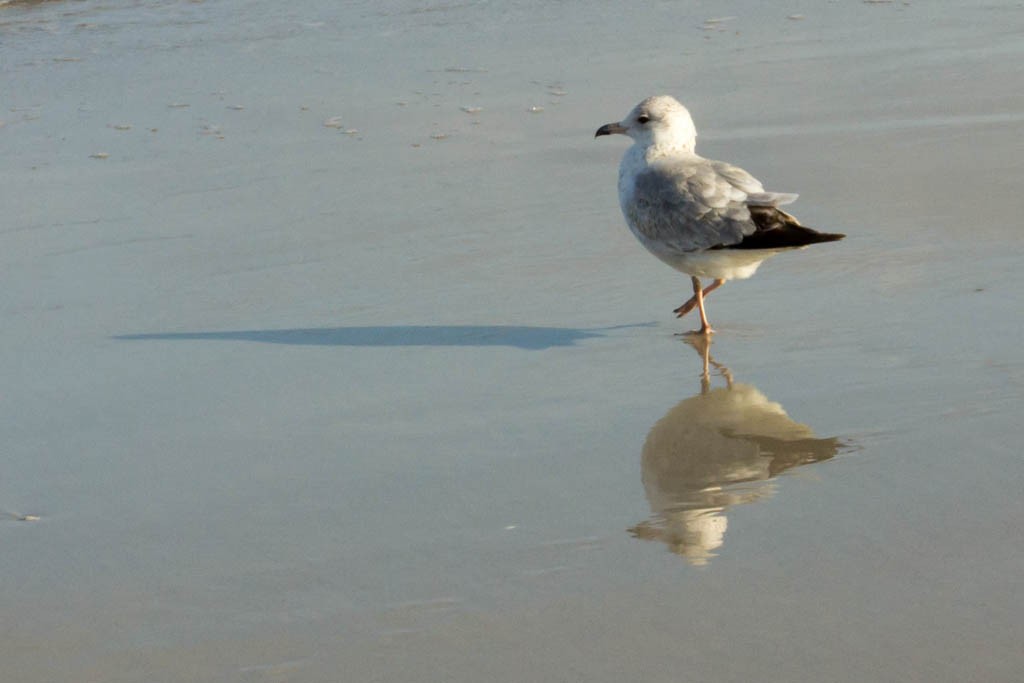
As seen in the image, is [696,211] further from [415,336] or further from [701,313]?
[415,336]

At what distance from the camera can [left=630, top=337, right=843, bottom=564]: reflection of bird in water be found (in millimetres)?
3582

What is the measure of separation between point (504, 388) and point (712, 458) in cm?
92

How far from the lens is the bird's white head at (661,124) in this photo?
5.80m

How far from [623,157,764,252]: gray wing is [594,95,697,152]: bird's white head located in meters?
0.20

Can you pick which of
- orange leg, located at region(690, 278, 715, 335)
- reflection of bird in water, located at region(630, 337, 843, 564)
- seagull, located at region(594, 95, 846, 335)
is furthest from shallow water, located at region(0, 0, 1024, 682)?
seagull, located at region(594, 95, 846, 335)

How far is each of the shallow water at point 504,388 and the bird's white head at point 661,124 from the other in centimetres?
58

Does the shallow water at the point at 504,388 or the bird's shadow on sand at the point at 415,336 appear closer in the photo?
the shallow water at the point at 504,388

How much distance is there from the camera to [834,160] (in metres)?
7.35

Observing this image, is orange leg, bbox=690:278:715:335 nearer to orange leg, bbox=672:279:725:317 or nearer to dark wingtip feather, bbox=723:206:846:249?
orange leg, bbox=672:279:725:317

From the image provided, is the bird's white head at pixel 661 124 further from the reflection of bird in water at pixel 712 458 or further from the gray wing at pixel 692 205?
the reflection of bird in water at pixel 712 458

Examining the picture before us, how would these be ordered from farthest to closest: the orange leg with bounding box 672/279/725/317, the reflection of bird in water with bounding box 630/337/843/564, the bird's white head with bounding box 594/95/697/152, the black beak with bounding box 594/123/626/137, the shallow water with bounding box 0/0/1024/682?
the black beak with bounding box 594/123/626/137
the bird's white head with bounding box 594/95/697/152
the orange leg with bounding box 672/279/725/317
the reflection of bird in water with bounding box 630/337/843/564
the shallow water with bounding box 0/0/1024/682

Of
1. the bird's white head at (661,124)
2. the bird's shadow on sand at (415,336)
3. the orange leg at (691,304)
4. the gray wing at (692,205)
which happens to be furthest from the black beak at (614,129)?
the bird's shadow on sand at (415,336)

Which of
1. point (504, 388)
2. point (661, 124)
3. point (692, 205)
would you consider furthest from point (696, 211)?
point (504, 388)

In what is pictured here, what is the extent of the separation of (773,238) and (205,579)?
2582mm
